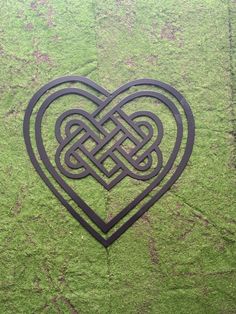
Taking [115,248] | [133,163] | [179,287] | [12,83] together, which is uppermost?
[12,83]

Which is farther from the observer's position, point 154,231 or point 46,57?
point 46,57

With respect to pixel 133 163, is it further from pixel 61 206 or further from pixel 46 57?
pixel 46 57

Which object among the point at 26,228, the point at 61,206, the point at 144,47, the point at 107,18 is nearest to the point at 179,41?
the point at 144,47

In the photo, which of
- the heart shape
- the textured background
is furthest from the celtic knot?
the textured background

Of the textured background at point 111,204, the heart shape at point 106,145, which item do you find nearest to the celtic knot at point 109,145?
the heart shape at point 106,145

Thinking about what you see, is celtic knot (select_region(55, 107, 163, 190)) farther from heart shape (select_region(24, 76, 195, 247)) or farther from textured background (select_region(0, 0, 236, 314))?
textured background (select_region(0, 0, 236, 314))

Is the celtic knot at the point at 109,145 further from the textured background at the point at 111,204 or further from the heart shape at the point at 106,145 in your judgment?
the textured background at the point at 111,204

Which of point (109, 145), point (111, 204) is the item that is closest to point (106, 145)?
point (109, 145)

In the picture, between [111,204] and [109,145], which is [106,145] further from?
[111,204]
